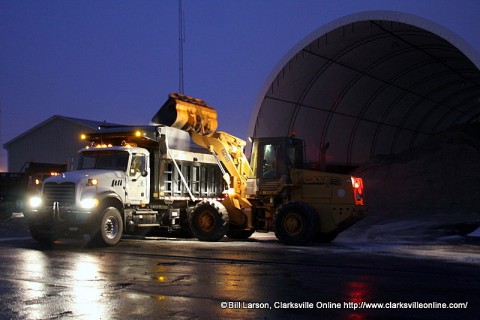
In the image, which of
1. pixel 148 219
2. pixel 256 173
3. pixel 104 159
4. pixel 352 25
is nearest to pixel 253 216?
pixel 256 173

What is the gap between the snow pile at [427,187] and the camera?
20766mm

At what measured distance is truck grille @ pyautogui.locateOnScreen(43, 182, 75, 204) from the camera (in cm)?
1529

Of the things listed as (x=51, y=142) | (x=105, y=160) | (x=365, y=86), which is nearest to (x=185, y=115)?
(x=105, y=160)

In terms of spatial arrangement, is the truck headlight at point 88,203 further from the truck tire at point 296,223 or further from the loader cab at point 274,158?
the truck tire at point 296,223

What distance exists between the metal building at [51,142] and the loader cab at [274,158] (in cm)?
2318

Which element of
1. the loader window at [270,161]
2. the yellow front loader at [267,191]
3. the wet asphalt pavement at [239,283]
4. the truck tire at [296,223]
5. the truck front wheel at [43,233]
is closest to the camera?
the wet asphalt pavement at [239,283]

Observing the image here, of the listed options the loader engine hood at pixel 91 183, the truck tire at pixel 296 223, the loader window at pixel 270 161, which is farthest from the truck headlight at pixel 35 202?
the truck tire at pixel 296 223

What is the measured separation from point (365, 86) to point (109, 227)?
1584cm

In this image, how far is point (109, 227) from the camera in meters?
15.6

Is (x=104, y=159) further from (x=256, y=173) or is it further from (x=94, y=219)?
(x=256, y=173)

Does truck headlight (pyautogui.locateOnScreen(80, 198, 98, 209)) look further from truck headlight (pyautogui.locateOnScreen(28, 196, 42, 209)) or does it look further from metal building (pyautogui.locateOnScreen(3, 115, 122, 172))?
metal building (pyautogui.locateOnScreen(3, 115, 122, 172))

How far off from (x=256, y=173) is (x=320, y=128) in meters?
10.9

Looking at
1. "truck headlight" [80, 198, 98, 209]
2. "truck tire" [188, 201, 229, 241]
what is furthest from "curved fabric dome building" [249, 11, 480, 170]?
"truck headlight" [80, 198, 98, 209]

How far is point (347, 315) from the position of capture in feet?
22.7
